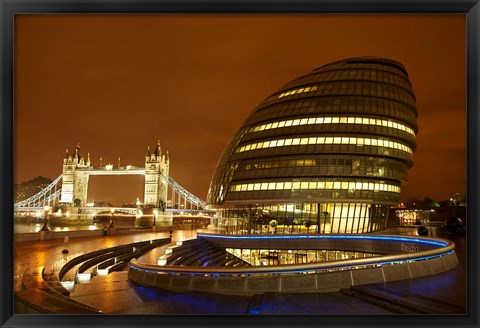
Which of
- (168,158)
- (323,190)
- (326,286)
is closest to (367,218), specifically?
(323,190)

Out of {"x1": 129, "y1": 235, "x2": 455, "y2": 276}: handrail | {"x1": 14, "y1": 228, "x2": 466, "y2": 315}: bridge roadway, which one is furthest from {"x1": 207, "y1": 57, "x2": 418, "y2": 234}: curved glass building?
{"x1": 14, "y1": 228, "x2": 466, "y2": 315}: bridge roadway

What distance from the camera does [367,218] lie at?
4853 cm

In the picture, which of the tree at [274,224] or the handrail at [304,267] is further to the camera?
the tree at [274,224]

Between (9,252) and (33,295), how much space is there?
5.20 feet

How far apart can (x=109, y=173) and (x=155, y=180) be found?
673 inches

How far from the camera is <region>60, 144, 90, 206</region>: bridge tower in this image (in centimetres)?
14950

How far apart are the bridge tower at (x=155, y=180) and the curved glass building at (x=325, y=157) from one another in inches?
3577

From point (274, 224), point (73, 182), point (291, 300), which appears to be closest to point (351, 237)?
point (274, 224)

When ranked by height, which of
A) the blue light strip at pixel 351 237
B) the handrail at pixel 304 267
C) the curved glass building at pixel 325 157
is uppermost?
the curved glass building at pixel 325 157

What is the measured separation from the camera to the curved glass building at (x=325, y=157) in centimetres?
4669
